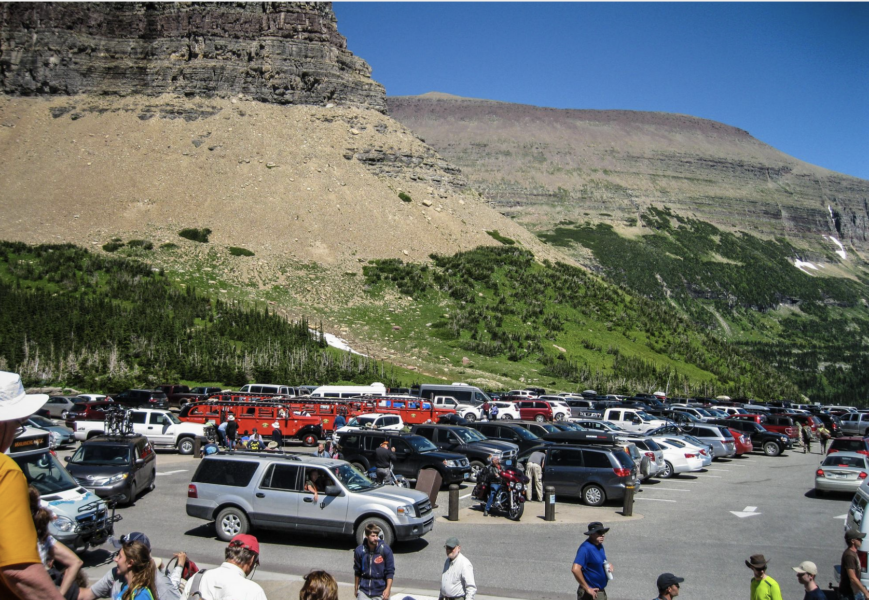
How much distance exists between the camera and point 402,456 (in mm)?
20234

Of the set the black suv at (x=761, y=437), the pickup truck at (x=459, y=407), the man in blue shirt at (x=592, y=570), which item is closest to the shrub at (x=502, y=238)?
the pickup truck at (x=459, y=407)

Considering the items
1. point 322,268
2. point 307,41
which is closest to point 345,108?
point 307,41

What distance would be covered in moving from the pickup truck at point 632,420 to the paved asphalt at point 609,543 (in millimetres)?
14344

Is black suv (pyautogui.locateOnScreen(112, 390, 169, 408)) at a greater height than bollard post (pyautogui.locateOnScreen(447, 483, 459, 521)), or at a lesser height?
lesser

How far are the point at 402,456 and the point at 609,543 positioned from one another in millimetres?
7301

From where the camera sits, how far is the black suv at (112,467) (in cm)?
1625

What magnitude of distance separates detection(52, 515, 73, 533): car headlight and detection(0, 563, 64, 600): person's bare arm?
31.3ft

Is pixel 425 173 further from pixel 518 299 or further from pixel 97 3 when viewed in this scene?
pixel 97 3

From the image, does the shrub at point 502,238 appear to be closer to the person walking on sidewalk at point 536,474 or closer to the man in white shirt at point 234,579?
the person walking on sidewalk at point 536,474

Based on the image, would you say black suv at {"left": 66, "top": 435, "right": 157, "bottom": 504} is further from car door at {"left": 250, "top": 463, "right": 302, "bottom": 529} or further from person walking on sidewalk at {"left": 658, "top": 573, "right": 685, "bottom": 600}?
person walking on sidewalk at {"left": 658, "top": 573, "right": 685, "bottom": 600}

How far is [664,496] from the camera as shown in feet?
69.1

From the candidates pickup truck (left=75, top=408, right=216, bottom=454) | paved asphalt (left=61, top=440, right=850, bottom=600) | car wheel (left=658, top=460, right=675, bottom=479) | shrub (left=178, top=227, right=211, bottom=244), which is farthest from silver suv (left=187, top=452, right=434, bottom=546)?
shrub (left=178, top=227, right=211, bottom=244)

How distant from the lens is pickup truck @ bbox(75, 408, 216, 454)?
88.3ft

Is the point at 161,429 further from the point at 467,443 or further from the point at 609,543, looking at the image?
the point at 609,543
